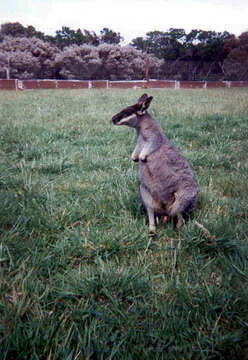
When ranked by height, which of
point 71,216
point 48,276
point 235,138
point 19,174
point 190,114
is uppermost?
point 190,114

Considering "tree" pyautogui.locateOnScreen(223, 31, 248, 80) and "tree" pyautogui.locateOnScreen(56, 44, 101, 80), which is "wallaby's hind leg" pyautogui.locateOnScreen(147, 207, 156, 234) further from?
"tree" pyautogui.locateOnScreen(56, 44, 101, 80)

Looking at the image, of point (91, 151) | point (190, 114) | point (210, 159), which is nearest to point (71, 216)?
point (91, 151)

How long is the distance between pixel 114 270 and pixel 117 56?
113ft

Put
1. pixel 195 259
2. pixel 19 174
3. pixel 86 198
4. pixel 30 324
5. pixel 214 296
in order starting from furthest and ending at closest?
pixel 19 174, pixel 86 198, pixel 195 259, pixel 214 296, pixel 30 324

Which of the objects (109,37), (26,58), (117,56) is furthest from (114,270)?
(109,37)

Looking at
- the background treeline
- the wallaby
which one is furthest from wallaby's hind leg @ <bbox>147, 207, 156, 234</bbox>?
the background treeline

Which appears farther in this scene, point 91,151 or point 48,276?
point 91,151

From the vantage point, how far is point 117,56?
1288 inches

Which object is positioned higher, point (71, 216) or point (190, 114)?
point (190, 114)

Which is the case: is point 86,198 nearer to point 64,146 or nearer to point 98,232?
point 98,232

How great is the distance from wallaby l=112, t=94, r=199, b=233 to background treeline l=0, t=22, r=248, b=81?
27319 mm

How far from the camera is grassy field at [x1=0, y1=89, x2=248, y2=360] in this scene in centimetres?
145

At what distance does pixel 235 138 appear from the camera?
5.91 metres

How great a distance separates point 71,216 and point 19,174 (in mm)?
1293
